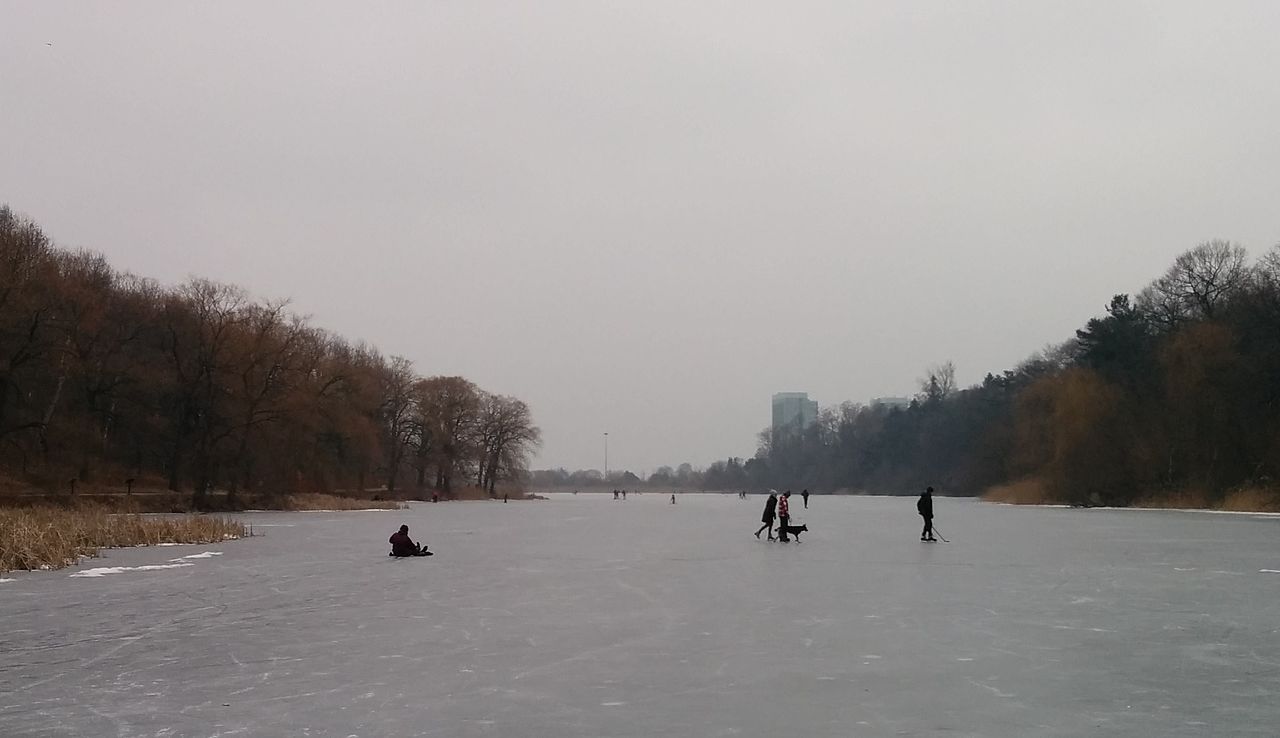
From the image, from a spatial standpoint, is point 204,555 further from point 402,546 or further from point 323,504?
point 323,504

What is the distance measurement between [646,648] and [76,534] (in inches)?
647

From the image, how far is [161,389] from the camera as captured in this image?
51938 millimetres

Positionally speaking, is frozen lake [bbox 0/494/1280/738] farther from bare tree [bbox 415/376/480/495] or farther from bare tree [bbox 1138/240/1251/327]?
bare tree [bbox 415/376/480/495]

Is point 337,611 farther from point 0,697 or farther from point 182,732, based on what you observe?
point 182,732

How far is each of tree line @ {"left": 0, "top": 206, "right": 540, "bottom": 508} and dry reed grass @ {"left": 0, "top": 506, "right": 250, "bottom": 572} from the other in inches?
613

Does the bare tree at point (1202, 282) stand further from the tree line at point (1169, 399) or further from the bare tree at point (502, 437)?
the bare tree at point (502, 437)

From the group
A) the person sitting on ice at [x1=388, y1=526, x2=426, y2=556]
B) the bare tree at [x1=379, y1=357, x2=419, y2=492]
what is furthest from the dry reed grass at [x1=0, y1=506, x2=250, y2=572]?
the bare tree at [x1=379, y1=357, x2=419, y2=492]

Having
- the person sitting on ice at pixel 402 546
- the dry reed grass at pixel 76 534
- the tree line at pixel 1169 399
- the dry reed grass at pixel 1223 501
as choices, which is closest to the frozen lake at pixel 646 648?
the dry reed grass at pixel 76 534

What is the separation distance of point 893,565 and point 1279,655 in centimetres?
950

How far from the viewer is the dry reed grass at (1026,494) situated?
64125mm

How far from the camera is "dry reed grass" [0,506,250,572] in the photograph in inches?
722

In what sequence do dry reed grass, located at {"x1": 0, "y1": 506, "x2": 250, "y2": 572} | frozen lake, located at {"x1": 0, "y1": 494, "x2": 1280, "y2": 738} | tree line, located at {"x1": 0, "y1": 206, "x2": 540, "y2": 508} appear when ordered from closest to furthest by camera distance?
frozen lake, located at {"x1": 0, "y1": 494, "x2": 1280, "y2": 738} < dry reed grass, located at {"x1": 0, "y1": 506, "x2": 250, "y2": 572} < tree line, located at {"x1": 0, "y1": 206, "x2": 540, "y2": 508}

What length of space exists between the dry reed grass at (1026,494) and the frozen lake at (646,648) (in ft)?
155

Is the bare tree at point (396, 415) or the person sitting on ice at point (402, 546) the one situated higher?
the bare tree at point (396, 415)
